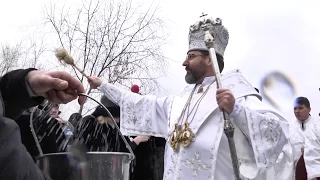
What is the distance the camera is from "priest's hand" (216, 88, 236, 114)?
3.17 meters

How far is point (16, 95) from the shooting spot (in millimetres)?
1236

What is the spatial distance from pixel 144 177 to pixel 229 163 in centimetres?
138

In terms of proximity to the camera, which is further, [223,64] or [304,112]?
[304,112]

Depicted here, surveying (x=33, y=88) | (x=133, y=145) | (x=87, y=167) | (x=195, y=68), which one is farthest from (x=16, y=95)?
(x=133, y=145)

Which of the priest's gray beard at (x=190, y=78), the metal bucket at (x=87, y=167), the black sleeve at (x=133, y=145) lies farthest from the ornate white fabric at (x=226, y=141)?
the metal bucket at (x=87, y=167)

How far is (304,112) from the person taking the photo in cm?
669

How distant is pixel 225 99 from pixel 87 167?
1930 millimetres

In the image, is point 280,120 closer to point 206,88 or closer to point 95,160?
point 206,88

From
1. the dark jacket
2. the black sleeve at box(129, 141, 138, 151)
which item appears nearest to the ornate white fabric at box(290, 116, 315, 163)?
the black sleeve at box(129, 141, 138, 151)

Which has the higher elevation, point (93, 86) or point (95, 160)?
point (93, 86)

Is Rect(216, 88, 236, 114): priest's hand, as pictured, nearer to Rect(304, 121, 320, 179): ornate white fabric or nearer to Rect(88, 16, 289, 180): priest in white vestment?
Rect(88, 16, 289, 180): priest in white vestment

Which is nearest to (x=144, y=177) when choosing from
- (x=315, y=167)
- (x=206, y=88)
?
(x=206, y=88)

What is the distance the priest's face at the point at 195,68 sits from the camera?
3959 millimetres

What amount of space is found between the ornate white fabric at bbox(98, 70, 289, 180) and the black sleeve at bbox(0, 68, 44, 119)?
2.22m
